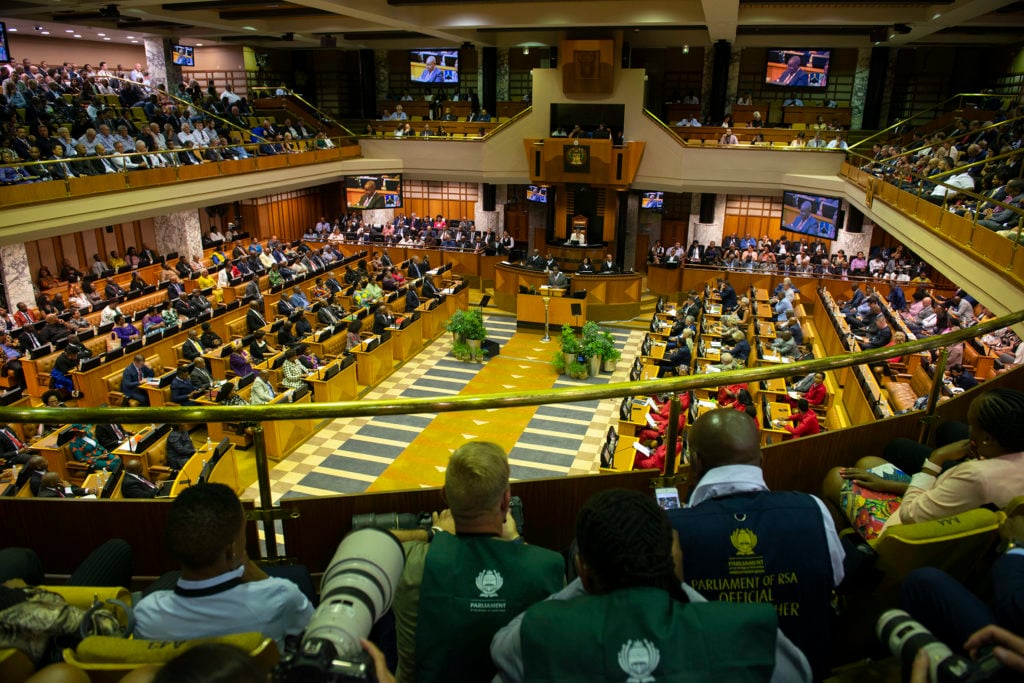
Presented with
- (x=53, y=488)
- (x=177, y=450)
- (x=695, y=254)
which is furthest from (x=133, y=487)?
(x=695, y=254)

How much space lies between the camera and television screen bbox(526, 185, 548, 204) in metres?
21.2

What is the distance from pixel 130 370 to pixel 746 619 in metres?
10.7

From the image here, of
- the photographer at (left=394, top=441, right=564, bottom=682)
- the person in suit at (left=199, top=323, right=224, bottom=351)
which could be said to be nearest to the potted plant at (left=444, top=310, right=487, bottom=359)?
the person in suit at (left=199, top=323, right=224, bottom=351)

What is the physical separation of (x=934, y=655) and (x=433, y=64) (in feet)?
84.6

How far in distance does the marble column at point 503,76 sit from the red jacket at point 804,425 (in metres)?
18.2

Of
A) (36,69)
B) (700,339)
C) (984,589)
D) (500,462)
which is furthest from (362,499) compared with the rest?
(36,69)

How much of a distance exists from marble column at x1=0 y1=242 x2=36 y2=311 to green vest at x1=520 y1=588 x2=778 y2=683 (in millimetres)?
15137

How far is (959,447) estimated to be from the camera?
237cm

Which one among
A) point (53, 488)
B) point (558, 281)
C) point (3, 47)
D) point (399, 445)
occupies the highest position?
point (3, 47)

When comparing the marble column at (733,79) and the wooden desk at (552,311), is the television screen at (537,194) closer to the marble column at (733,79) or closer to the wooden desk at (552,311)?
the marble column at (733,79)

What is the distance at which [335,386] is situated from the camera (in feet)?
35.3

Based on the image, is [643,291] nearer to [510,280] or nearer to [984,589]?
[510,280]

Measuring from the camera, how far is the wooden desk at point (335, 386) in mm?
10531

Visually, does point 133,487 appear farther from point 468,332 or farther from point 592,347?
point 592,347
